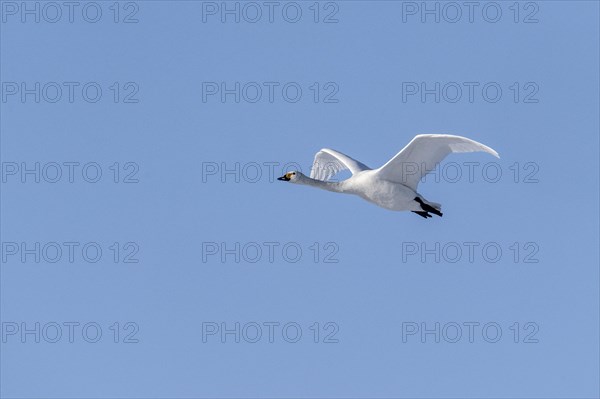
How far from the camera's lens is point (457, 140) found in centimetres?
4300

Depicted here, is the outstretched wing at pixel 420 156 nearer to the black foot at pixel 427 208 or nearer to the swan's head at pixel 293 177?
the black foot at pixel 427 208

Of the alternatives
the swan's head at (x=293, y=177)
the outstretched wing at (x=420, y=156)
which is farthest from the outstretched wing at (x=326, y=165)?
the outstretched wing at (x=420, y=156)

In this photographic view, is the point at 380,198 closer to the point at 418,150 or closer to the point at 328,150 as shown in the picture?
the point at 418,150

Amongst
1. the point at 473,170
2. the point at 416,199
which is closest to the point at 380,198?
the point at 416,199

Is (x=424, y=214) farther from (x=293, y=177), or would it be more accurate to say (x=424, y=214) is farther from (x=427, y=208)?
(x=293, y=177)

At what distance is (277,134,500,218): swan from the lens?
43250 mm

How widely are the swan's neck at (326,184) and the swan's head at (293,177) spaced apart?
0.48ft

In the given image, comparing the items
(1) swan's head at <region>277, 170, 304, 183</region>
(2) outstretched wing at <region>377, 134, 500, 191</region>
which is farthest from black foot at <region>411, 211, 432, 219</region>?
(1) swan's head at <region>277, 170, 304, 183</region>

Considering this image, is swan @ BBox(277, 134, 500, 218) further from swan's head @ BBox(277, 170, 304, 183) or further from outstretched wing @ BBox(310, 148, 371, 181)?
outstretched wing @ BBox(310, 148, 371, 181)

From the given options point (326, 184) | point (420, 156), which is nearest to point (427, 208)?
point (420, 156)

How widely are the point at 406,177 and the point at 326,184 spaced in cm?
289

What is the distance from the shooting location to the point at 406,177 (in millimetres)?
44812

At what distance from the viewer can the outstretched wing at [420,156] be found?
1690 inches

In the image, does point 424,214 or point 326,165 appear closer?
point 424,214
